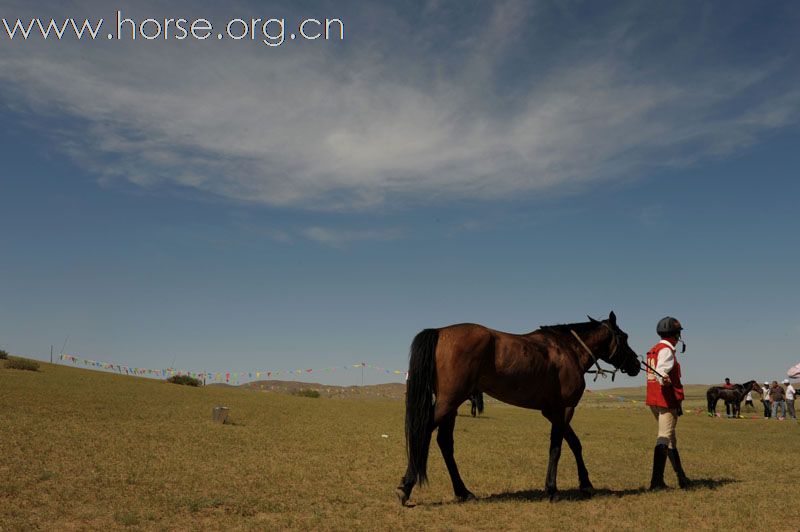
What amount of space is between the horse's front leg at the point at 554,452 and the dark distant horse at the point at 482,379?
0.05 ft

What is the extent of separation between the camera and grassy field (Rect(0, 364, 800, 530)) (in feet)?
25.3

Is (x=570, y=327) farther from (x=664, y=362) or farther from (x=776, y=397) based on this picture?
(x=776, y=397)

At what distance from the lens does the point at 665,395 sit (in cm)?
998

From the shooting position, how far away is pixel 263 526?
7.34 metres

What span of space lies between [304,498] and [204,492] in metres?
1.62

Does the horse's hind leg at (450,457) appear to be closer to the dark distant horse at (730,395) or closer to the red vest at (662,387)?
the red vest at (662,387)

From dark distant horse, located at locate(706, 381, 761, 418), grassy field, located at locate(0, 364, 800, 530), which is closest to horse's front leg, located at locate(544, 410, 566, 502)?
grassy field, located at locate(0, 364, 800, 530)

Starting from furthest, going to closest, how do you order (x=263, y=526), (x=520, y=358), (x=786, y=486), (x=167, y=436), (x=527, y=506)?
(x=167, y=436) → (x=786, y=486) → (x=520, y=358) → (x=527, y=506) → (x=263, y=526)

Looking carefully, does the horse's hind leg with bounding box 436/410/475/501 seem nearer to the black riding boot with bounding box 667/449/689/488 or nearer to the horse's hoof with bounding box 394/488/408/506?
the horse's hoof with bounding box 394/488/408/506

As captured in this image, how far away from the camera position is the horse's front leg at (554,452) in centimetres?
908

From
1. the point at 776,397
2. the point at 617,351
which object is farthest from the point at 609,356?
the point at 776,397

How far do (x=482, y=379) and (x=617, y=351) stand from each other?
3.30 metres

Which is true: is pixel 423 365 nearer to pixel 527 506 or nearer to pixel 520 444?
pixel 527 506

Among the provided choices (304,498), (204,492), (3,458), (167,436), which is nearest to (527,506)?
(304,498)
